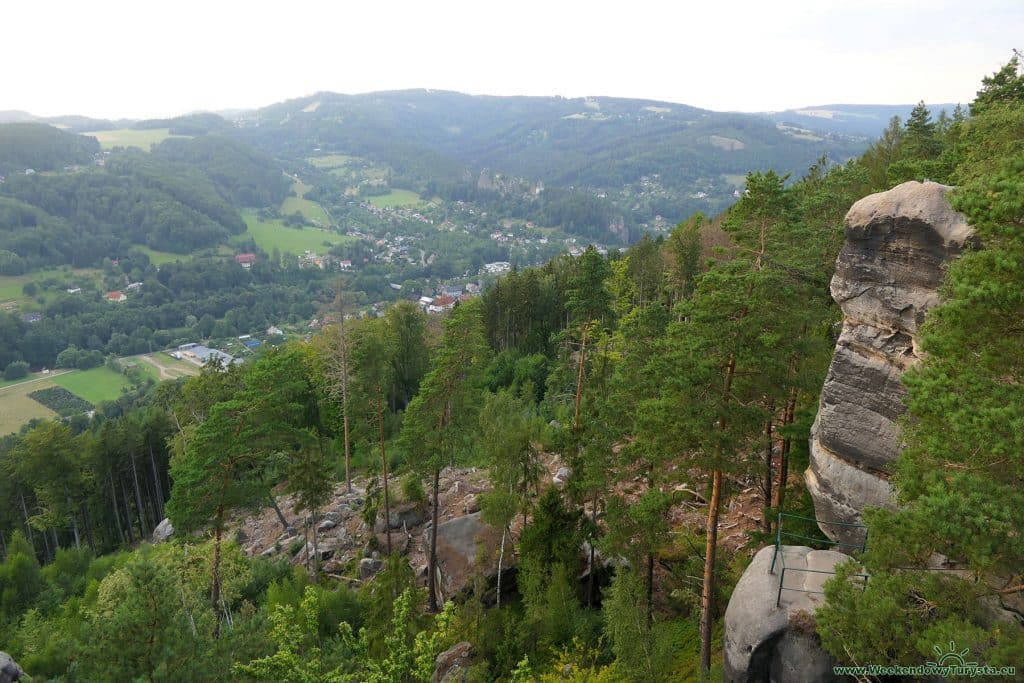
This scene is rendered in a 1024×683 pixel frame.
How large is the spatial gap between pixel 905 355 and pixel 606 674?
397 inches

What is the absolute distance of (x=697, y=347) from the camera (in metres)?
12.2

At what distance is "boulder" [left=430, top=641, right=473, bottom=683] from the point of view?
1678cm

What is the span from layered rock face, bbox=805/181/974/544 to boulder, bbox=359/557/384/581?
59.7 feet

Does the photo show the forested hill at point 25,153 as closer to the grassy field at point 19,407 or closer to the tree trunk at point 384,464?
the grassy field at point 19,407

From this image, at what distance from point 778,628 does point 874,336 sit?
7126 mm

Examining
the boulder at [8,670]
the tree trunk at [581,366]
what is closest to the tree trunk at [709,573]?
the tree trunk at [581,366]

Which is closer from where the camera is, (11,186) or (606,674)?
(606,674)

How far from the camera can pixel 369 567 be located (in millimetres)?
24203

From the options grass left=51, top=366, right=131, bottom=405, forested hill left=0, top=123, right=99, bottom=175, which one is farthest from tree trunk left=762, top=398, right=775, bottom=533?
forested hill left=0, top=123, right=99, bottom=175

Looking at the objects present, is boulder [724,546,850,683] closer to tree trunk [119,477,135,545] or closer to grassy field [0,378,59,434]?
tree trunk [119,477,135,545]

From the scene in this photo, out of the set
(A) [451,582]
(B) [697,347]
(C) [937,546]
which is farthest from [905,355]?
(A) [451,582]

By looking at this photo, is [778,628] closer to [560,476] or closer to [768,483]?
[768,483]

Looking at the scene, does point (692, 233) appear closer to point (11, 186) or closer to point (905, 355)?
point (905, 355)

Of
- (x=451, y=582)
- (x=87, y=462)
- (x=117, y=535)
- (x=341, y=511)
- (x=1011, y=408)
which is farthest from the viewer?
(x=117, y=535)
